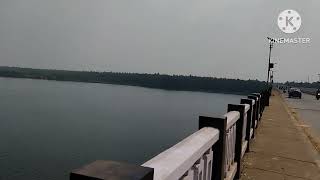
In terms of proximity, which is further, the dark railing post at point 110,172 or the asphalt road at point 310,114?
the asphalt road at point 310,114

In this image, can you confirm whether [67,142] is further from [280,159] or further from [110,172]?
[110,172]

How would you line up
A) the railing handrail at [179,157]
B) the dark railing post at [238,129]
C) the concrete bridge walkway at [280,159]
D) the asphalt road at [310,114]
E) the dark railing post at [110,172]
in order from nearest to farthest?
the dark railing post at [110,172]
the railing handrail at [179,157]
the dark railing post at [238,129]
the concrete bridge walkway at [280,159]
the asphalt road at [310,114]

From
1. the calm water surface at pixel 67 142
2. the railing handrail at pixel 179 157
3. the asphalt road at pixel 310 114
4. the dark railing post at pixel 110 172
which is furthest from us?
the calm water surface at pixel 67 142

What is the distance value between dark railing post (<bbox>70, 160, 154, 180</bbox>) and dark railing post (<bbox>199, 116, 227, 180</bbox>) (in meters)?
2.20

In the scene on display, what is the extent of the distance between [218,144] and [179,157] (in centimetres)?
172

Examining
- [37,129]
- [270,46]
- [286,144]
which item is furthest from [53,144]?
[286,144]

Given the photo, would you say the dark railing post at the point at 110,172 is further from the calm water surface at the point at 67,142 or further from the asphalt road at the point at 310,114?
the calm water surface at the point at 67,142

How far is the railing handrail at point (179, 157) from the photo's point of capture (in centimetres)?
209

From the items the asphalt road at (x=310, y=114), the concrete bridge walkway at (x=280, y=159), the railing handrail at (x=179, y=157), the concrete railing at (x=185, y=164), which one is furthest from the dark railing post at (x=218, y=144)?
the asphalt road at (x=310, y=114)

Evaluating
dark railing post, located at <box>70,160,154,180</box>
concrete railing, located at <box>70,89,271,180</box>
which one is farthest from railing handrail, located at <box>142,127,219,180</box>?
dark railing post, located at <box>70,160,154,180</box>

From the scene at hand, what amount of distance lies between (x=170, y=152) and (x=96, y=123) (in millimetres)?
73411

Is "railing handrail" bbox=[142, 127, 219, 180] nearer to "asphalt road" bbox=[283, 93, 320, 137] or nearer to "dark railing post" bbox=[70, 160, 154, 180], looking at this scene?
"dark railing post" bbox=[70, 160, 154, 180]

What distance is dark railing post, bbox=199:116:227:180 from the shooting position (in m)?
3.85

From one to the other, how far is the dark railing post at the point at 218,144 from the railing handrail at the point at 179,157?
38cm
